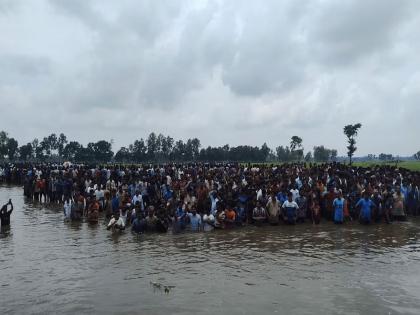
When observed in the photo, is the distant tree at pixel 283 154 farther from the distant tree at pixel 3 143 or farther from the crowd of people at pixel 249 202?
the crowd of people at pixel 249 202

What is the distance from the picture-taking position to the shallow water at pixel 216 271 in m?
8.49

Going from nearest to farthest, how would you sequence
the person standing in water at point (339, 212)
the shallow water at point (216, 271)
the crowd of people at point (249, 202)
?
1. the shallow water at point (216, 271)
2. the crowd of people at point (249, 202)
3. the person standing in water at point (339, 212)

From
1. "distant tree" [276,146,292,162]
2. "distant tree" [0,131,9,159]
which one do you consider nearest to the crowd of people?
"distant tree" [0,131,9,159]

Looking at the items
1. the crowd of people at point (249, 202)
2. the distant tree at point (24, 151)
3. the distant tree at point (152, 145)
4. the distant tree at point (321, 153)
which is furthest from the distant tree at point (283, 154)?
the crowd of people at point (249, 202)

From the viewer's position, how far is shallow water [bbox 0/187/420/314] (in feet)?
27.9

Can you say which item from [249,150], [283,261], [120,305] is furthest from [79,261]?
[249,150]

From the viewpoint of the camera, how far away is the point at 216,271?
1072cm

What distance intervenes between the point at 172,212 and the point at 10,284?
23.8 ft

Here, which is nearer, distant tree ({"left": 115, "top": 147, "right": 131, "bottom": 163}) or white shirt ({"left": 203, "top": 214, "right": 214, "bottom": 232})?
white shirt ({"left": 203, "top": 214, "right": 214, "bottom": 232})

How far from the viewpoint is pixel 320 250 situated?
12.8 m

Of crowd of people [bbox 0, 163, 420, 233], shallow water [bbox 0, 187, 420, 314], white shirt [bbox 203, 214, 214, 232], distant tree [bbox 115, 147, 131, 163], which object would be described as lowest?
shallow water [bbox 0, 187, 420, 314]

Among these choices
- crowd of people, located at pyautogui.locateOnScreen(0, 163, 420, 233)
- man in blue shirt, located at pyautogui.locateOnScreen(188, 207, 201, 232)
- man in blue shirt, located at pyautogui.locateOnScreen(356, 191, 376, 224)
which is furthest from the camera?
man in blue shirt, located at pyautogui.locateOnScreen(356, 191, 376, 224)

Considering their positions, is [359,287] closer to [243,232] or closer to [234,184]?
[243,232]

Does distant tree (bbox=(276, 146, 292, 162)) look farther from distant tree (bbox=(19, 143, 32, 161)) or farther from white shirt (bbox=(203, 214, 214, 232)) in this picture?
white shirt (bbox=(203, 214, 214, 232))
